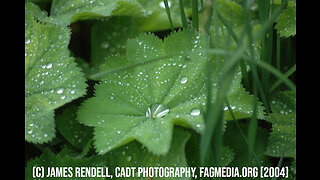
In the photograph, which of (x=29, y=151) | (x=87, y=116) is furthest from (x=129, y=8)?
(x=29, y=151)

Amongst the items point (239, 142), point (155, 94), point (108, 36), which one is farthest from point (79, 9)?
point (239, 142)

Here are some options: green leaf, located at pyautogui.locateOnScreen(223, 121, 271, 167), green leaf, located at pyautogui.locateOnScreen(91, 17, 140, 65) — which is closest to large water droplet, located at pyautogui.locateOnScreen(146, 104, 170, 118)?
green leaf, located at pyautogui.locateOnScreen(223, 121, 271, 167)

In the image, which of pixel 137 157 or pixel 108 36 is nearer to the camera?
pixel 137 157

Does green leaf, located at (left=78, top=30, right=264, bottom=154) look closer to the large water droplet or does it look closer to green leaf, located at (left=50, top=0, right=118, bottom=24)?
the large water droplet

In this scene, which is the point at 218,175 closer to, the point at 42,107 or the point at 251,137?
the point at 251,137

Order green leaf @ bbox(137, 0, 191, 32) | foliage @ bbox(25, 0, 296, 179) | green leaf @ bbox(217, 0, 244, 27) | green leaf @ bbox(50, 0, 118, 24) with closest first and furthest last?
foliage @ bbox(25, 0, 296, 179) < green leaf @ bbox(50, 0, 118, 24) < green leaf @ bbox(137, 0, 191, 32) < green leaf @ bbox(217, 0, 244, 27)

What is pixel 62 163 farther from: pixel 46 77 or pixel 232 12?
pixel 232 12
